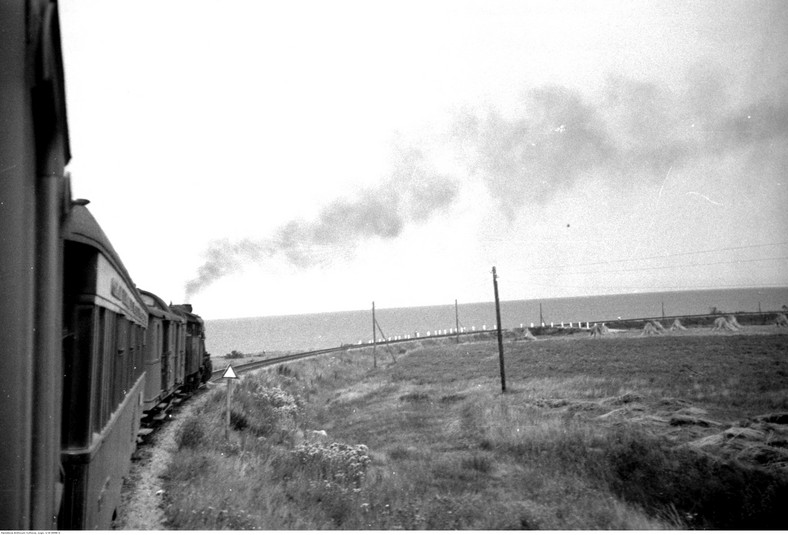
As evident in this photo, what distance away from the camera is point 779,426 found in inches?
407

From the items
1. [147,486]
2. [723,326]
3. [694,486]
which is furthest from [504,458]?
[723,326]

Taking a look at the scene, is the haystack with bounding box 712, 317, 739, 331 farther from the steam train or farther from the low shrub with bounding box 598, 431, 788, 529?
the steam train

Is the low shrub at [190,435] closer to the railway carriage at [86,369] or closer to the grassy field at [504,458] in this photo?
the grassy field at [504,458]

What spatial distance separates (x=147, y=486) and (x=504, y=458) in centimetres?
762

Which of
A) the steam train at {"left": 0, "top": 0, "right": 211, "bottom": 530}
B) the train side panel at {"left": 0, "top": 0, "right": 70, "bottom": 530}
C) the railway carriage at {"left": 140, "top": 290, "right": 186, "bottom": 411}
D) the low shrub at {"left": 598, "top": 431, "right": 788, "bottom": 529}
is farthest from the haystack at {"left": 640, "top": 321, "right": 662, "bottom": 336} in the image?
the train side panel at {"left": 0, "top": 0, "right": 70, "bottom": 530}

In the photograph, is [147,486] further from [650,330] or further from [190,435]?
[650,330]

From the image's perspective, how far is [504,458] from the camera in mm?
11180

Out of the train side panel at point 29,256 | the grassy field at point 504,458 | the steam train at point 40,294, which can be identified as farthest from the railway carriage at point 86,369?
the grassy field at point 504,458

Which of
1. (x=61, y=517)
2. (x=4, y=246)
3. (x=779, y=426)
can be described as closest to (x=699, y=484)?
(x=779, y=426)

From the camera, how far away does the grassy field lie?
24.6 ft

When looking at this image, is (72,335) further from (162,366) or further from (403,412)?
(403,412)

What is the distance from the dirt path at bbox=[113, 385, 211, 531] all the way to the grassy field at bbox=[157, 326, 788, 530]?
0.80 ft

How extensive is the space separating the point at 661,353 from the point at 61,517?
3200 centimetres

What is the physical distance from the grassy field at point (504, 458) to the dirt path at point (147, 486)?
24 centimetres
